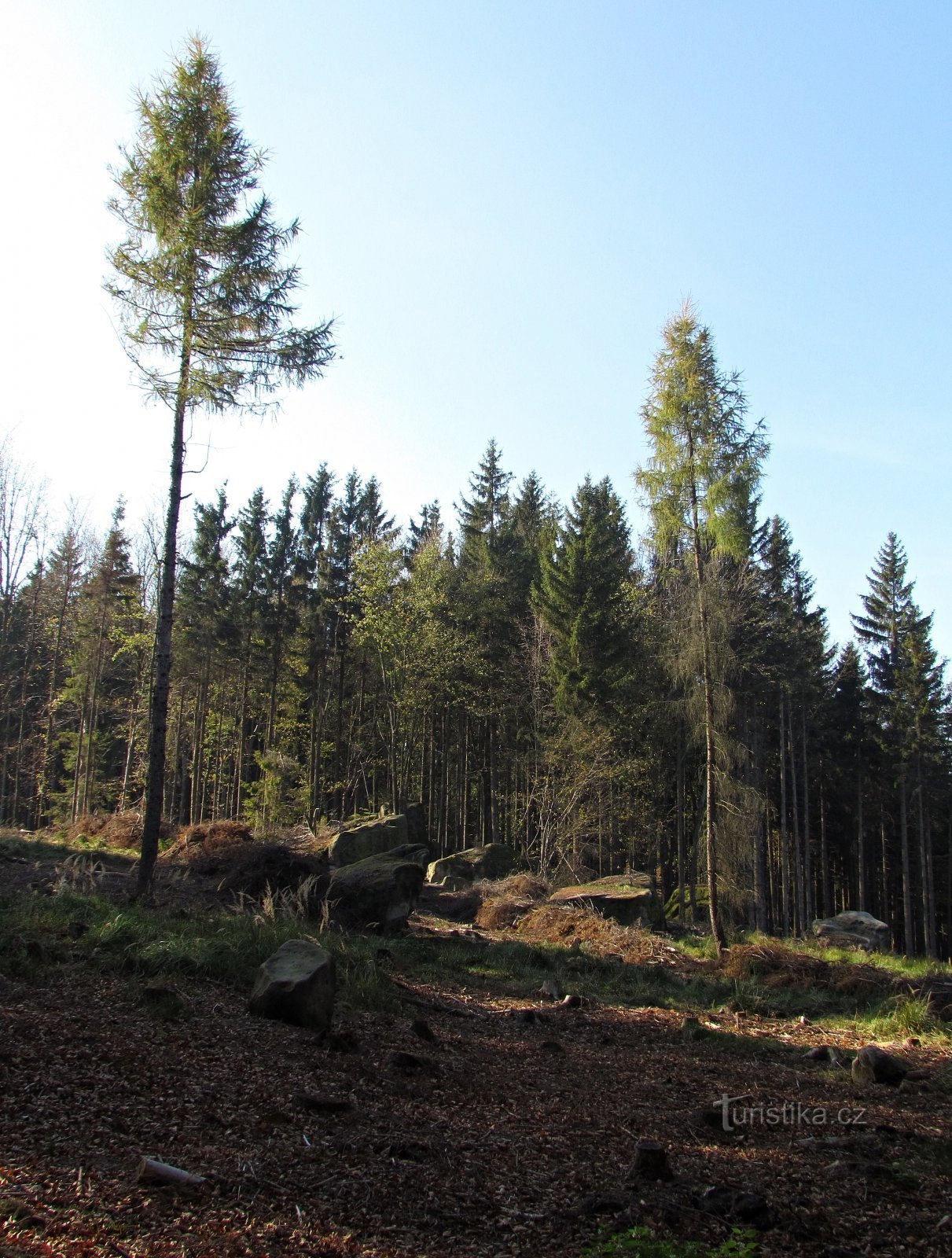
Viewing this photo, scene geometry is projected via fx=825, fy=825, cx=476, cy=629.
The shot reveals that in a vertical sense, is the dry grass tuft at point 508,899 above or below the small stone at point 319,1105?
below

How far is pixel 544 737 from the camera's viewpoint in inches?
1090

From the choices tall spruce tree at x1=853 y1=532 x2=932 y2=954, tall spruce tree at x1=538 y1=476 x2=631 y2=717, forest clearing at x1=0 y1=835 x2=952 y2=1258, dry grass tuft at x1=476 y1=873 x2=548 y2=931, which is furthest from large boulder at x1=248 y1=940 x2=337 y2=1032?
tall spruce tree at x1=853 y1=532 x2=932 y2=954

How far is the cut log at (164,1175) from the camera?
380 centimetres

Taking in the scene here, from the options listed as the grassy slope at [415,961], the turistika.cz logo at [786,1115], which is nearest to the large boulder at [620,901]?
the grassy slope at [415,961]

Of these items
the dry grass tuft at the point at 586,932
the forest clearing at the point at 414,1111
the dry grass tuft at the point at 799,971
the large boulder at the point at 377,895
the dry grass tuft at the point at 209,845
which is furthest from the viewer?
the dry grass tuft at the point at 209,845

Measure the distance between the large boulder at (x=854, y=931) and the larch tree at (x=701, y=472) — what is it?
5333 mm

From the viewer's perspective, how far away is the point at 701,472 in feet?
54.0

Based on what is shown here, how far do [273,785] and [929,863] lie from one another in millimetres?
25423

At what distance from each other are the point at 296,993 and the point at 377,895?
7315mm

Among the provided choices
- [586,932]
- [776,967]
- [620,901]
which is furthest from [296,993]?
[620,901]

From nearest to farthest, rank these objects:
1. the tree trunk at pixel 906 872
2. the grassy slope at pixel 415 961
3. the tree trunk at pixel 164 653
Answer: the grassy slope at pixel 415 961
the tree trunk at pixel 164 653
the tree trunk at pixel 906 872

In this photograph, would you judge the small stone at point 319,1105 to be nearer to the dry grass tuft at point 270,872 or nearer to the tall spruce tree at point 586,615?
the dry grass tuft at point 270,872

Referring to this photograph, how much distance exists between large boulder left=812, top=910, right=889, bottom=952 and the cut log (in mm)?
18668

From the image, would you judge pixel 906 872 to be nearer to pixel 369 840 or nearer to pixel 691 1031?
pixel 369 840
